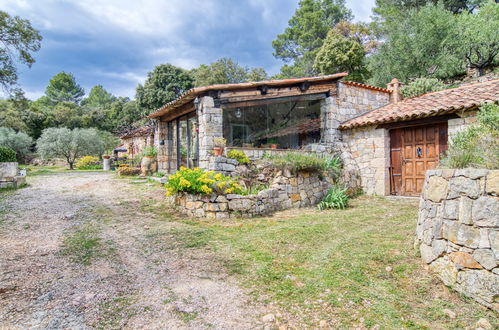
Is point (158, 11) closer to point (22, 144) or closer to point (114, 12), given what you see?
point (114, 12)

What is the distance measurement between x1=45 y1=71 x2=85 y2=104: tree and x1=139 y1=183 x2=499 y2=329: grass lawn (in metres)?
51.5

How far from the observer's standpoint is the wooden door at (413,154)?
319 inches

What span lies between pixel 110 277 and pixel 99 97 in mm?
56478

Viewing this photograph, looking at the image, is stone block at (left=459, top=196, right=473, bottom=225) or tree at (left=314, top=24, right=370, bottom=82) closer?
stone block at (left=459, top=196, right=473, bottom=225)

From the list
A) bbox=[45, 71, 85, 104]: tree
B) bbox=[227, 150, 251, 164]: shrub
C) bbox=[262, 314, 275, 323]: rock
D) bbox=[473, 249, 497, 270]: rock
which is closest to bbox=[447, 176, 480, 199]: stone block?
bbox=[473, 249, 497, 270]: rock

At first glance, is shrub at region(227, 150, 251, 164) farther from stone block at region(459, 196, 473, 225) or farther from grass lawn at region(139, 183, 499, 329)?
stone block at region(459, 196, 473, 225)

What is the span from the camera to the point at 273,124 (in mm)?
12516

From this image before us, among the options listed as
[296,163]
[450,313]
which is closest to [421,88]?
[296,163]

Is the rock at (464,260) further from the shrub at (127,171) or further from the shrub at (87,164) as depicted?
the shrub at (87,164)

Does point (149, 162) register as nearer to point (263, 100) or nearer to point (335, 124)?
point (263, 100)

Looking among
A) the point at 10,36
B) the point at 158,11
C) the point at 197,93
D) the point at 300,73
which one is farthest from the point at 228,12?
the point at 300,73

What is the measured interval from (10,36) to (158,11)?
8.09 meters

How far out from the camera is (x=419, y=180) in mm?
8523

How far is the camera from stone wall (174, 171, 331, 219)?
20.9 ft
